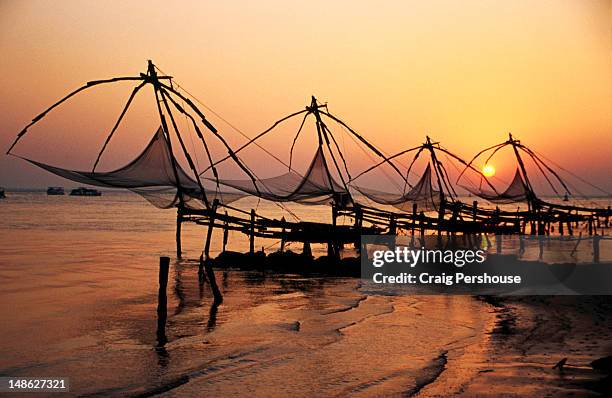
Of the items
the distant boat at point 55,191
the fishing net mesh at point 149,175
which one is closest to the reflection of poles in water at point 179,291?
the fishing net mesh at point 149,175

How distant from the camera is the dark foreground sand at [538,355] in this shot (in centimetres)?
662

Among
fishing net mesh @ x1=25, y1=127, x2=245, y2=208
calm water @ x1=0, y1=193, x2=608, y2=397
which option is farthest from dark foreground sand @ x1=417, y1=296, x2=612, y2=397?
fishing net mesh @ x1=25, y1=127, x2=245, y2=208

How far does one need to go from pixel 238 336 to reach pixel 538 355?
409cm

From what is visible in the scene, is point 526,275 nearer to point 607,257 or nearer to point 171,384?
point 607,257

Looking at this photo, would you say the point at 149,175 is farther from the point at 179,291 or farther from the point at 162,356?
the point at 162,356

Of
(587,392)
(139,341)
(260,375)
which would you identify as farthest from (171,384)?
(587,392)

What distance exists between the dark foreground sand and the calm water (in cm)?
12

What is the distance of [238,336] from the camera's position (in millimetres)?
9570

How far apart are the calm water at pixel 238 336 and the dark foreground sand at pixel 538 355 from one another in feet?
0.40

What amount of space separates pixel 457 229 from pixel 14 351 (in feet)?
41.5

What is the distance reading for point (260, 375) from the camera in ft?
24.7

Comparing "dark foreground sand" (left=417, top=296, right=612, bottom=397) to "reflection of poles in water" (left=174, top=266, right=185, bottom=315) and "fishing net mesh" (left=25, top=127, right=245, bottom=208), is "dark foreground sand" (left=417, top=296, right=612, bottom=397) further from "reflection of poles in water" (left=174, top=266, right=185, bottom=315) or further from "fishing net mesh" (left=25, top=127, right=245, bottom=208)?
"fishing net mesh" (left=25, top=127, right=245, bottom=208)

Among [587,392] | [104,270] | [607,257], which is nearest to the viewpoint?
[587,392]

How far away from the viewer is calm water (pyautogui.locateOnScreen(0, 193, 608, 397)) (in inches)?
289
